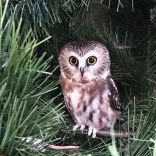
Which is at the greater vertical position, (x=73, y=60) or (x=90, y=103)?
(x=73, y=60)

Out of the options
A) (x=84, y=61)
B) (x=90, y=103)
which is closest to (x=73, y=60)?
(x=84, y=61)

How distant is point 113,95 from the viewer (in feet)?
3.03

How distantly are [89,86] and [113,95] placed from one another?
71 mm

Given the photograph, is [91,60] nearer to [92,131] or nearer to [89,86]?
[89,86]

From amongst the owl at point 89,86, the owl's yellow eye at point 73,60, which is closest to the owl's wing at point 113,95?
the owl at point 89,86

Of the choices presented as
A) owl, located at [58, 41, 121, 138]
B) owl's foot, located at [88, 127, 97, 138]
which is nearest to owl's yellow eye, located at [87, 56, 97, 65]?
owl, located at [58, 41, 121, 138]

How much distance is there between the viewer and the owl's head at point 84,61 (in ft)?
2.97

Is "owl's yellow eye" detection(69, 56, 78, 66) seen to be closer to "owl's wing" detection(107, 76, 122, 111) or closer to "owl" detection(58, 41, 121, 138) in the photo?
"owl" detection(58, 41, 121, 138)

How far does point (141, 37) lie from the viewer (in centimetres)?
93

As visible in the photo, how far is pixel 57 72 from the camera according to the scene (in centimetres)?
103

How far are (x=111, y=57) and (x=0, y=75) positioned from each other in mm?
537

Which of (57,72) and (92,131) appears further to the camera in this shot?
(57,72)

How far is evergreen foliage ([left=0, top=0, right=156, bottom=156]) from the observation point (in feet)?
1.38

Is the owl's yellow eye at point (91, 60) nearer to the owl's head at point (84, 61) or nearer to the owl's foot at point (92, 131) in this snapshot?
the owl's head at point (84, 61)
